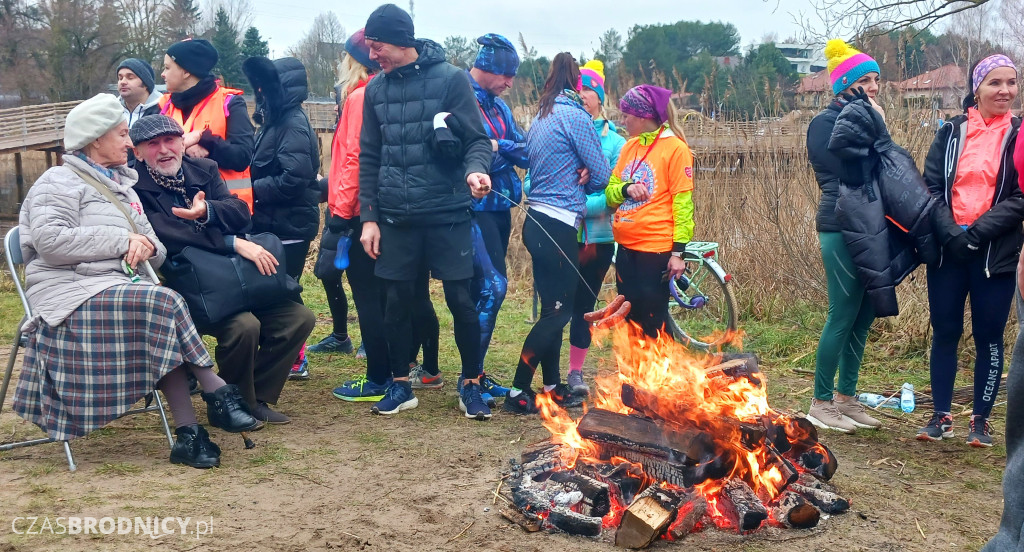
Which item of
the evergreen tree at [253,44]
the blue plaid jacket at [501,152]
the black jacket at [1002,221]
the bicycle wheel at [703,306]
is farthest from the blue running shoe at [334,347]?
the evergreen tree at [253,44]

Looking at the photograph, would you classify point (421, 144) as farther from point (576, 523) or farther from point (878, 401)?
point (878, 401)

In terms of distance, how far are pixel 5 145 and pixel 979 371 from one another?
32378mm

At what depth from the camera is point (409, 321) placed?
5.33 metres

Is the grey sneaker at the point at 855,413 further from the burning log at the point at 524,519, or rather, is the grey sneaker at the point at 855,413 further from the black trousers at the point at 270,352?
the black trousers at the point at 270,352

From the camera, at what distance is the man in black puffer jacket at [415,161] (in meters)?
4.94

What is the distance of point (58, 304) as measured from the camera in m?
4.18

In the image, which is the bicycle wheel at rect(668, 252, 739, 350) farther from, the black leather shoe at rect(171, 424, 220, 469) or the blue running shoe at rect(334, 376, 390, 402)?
the black leather shoe at rect(171, 424, 220, 469)

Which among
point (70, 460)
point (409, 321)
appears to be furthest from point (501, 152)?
point (70, 460)

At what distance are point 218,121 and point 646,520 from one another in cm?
386

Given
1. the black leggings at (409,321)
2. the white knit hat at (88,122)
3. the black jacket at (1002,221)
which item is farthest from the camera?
the black leggings at (409,321)

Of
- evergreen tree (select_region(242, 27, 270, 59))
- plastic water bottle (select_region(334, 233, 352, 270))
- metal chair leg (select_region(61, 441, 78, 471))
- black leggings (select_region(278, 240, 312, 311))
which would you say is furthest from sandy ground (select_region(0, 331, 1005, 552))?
evergreen tree (select_region(242, 27, 270, 59))

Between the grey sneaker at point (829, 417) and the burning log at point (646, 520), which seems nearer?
the burning log at point (646, 520)

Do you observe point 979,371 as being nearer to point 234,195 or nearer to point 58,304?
point 234,195

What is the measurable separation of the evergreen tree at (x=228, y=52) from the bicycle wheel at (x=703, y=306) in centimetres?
3520
